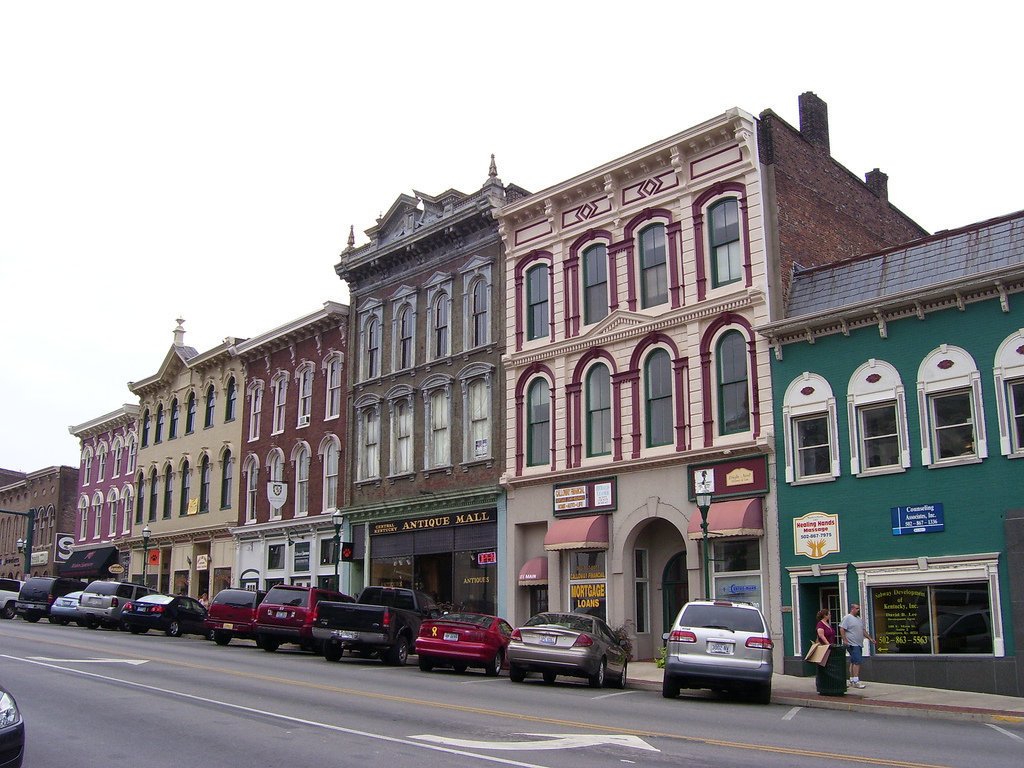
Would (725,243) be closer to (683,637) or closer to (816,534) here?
(816,534)

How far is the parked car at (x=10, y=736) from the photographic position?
318 inches

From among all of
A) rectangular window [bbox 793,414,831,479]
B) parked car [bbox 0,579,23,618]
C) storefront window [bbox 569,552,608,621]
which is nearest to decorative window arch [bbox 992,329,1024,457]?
rectangular window [bbox 793,414,831,479]

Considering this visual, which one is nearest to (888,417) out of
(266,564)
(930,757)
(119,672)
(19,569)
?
(930,757)

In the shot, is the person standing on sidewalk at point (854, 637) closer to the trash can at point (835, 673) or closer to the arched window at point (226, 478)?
the trash can at point (835, 673)

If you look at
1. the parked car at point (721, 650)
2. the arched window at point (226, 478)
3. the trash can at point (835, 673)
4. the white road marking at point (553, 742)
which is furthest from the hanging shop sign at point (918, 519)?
the arched window at point (226, 478)

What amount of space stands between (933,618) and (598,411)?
1065cm

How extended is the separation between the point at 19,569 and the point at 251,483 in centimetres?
3221

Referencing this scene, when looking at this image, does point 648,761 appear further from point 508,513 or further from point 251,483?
point 251,483

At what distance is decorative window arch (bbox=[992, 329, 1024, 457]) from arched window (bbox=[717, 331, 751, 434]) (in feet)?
19.3

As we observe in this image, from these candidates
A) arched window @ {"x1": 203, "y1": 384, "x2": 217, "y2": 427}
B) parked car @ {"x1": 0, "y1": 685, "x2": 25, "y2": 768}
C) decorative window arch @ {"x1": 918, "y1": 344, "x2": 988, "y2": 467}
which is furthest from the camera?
arched window @ {"x1": 203, "y1": 384, "x2": 217, "y2": 427}

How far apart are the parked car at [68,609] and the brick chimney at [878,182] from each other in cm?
2953

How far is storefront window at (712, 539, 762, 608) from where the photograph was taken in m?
23.5

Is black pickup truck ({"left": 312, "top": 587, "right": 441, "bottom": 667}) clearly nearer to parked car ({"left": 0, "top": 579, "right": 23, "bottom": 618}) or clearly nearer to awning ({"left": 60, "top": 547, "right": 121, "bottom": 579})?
parked car ({"left": 0, "top": 579, "right": 23, "bottom": 618})

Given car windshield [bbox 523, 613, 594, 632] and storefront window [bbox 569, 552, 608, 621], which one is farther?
storefront window [bbox 569, 552, 608, 621]
